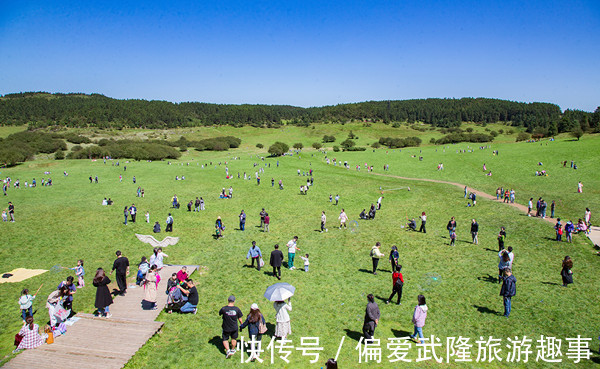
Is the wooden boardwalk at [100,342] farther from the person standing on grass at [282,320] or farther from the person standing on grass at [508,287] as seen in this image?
the person standing on grass at [508,287]

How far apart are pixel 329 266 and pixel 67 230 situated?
896 inches

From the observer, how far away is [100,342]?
33.9 feet

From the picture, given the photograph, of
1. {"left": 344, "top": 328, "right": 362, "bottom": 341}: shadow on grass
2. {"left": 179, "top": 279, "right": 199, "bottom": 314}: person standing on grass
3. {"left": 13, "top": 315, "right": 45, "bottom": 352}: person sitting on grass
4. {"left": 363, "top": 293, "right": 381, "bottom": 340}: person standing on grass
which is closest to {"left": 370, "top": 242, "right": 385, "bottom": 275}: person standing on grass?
{"left": 344, "top": 328, "right": 362, "bottom": 341}: shadow on grass

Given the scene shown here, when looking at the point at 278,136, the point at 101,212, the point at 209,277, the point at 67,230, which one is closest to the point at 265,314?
the point at 209,277

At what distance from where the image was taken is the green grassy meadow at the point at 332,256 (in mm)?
11562

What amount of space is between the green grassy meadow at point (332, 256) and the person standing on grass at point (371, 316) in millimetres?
803

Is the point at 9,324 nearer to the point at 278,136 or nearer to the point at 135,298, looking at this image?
the point at 135,298

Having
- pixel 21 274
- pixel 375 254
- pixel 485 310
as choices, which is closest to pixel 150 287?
pixel 375 254

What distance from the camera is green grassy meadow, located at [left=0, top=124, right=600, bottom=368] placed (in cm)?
1156

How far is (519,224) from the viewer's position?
26.8 m

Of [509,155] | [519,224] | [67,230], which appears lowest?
[67,230]

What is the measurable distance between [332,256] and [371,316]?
1016 centimetres

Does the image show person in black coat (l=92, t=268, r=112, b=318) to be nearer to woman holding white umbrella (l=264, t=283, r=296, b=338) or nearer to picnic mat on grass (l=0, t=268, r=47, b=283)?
woman holding white umbrella (l=264, t=283, r=296, b=338)

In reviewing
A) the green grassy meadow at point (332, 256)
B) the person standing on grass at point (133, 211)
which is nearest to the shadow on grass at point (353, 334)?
the green grassy meadow at point (332, 256)
